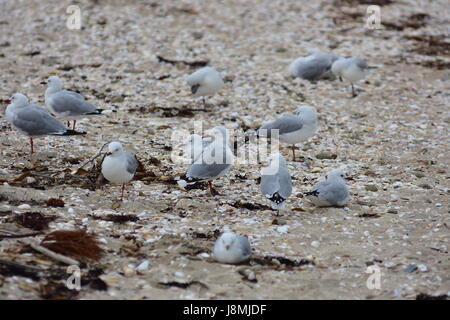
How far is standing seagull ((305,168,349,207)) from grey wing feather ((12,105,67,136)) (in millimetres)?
3197

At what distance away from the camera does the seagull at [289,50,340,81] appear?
11.2 meters

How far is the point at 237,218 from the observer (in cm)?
673

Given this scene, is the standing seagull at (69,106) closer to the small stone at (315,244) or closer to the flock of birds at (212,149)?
the flock of birds at (212,149)

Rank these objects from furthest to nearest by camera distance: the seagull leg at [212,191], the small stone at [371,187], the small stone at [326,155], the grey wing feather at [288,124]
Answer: the small stone at [326,155] < the grey wing feather at [288,124] < the small stone at [371,187] < the seagull leg at [212,191]

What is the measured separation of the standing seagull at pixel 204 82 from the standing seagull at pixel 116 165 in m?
3.29

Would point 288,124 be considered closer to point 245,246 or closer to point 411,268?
point 245,246

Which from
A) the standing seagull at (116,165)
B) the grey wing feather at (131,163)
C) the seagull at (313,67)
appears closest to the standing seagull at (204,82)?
the seagull at (313,67)

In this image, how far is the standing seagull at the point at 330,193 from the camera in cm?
692

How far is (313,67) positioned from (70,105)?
182 inches

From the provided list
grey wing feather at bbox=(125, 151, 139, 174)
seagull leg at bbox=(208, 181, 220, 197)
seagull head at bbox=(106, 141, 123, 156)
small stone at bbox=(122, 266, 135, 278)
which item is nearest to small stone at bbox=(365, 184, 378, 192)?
seagull leg at bbox=(208, 181, 220, 197)

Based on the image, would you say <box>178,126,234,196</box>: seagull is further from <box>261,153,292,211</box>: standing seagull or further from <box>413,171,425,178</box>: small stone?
<box>413,171,425,178</box>: small stone

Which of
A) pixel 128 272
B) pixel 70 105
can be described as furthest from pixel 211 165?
pixel 70 105

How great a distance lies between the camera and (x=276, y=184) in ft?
22.3

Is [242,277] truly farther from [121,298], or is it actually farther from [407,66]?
[407,66]
